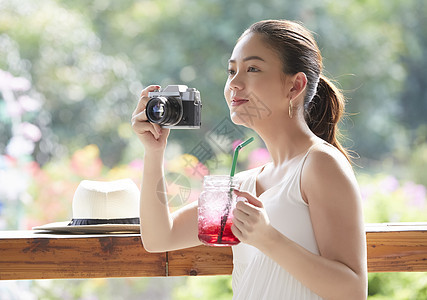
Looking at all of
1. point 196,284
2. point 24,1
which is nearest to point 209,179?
point 196,284

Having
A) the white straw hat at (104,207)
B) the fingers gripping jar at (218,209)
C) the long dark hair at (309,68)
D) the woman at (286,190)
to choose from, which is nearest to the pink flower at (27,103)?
the white straw hat at (104,207)

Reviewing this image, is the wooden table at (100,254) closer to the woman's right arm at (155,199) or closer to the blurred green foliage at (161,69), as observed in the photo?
the woman's right arm at (155,199)

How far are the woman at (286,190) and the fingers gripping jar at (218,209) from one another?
0.15ft

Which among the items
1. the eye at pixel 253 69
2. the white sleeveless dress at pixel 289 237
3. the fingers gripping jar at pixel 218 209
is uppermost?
the eye at pixel 253 69

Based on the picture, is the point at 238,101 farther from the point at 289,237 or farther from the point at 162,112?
the point at 289,237

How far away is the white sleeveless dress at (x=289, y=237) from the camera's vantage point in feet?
4.14

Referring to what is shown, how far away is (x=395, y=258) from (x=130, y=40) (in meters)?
3.04

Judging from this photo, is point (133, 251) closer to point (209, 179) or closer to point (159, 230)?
point (159, 230)

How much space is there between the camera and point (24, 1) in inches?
164

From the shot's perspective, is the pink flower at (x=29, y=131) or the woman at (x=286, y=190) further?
the pink flower at (x=29, y=131)

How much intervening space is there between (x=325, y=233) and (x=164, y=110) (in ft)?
1.54

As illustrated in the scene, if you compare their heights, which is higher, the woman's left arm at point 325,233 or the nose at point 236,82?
the nose at point 236,82

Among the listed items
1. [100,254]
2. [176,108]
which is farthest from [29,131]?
[176,108]

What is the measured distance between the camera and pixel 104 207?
1660mm
